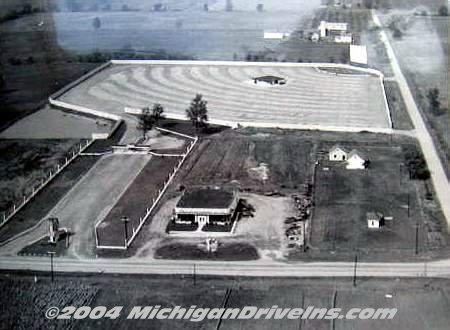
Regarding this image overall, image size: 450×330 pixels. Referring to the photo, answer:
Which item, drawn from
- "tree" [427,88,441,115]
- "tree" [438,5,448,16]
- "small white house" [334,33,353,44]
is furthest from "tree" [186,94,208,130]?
"tree" [438,5,448,16]

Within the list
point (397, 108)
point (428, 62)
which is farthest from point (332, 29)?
point (397, 108)

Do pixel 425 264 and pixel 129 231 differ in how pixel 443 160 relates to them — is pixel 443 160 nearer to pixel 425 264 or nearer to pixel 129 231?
pixel 425 264

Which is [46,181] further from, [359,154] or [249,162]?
[359,154]

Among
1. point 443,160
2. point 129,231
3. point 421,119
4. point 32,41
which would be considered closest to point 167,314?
point 129,231

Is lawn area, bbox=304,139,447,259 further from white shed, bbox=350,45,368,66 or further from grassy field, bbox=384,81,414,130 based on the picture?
white shed, bbox=350,45,368,66

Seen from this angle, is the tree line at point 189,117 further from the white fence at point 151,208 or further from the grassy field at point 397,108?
the grassy field at point 397,108

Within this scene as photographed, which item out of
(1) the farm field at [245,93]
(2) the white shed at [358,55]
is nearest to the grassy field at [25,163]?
(1) the farm field at [245,93]
